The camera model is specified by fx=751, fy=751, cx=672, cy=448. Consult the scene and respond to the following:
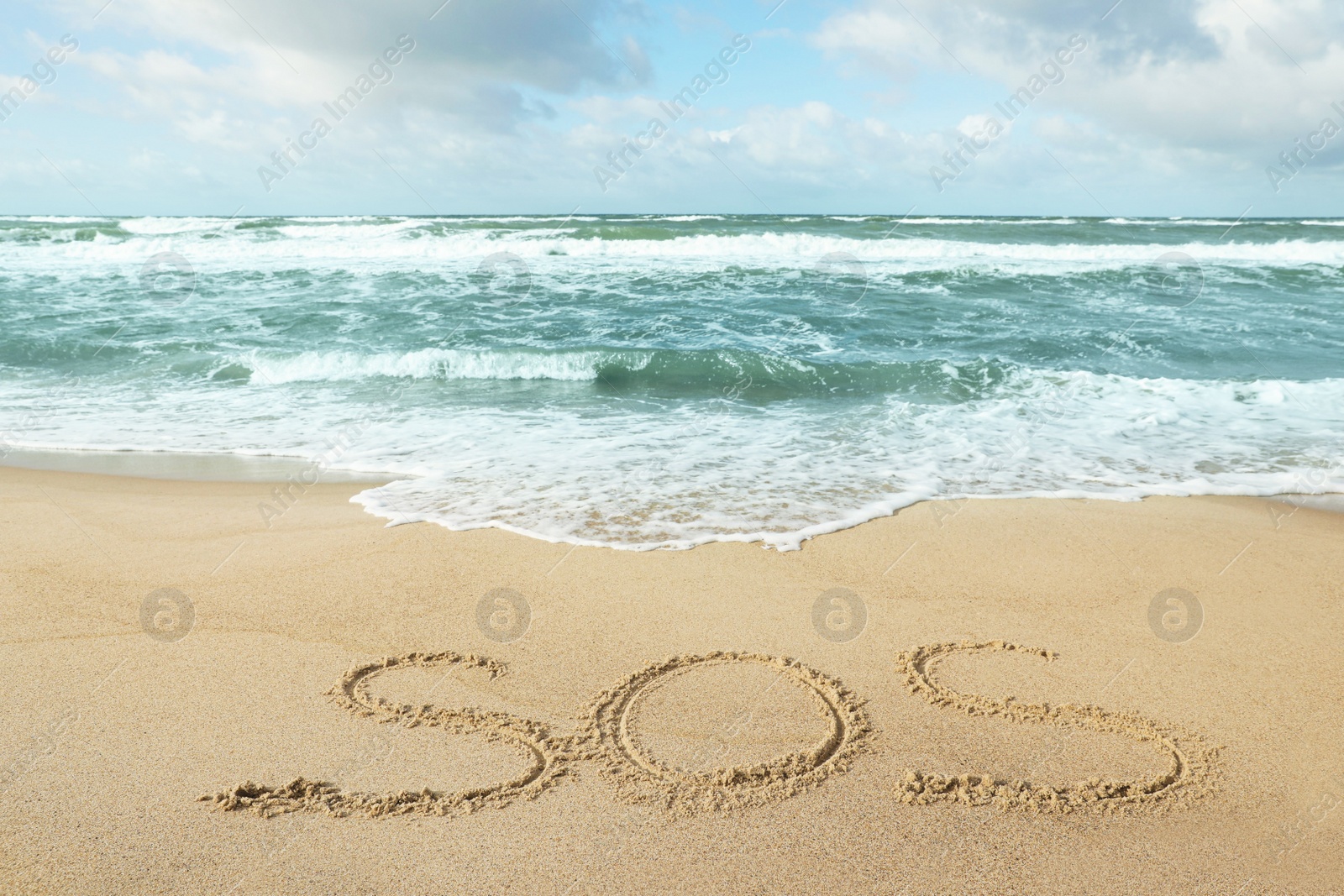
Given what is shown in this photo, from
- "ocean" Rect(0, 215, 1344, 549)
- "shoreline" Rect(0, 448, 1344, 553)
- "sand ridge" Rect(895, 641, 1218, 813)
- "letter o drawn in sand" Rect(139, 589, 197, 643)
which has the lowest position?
"sand ridge" Rect(895, 641, 1218, 813)

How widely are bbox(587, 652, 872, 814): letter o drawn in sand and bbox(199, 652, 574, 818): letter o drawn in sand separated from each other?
177 millimetres

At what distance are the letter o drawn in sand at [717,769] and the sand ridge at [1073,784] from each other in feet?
0.83

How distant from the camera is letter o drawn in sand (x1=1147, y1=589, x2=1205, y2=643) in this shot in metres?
3.35

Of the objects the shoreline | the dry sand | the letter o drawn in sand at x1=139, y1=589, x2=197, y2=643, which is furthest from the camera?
the shoreline

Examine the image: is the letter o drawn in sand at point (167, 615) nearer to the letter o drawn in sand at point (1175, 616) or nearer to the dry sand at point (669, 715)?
the dry sand at point (669, 715)

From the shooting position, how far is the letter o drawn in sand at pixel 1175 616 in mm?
3350

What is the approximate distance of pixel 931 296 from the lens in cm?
1466

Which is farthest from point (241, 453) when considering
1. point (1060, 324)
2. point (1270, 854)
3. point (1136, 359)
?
point (1060, 324)

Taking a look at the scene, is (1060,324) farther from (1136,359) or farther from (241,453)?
(241,453)

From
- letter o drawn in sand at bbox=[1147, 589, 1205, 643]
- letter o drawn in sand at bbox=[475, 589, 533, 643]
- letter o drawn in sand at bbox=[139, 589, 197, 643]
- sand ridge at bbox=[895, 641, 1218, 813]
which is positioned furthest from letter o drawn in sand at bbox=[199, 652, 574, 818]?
letter o drawn in sand at bbox=[1147, 589, 1205, 643]

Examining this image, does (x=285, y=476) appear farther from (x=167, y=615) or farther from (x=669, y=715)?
(x=669, y=715)

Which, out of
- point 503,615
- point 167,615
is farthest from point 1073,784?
point 167,615

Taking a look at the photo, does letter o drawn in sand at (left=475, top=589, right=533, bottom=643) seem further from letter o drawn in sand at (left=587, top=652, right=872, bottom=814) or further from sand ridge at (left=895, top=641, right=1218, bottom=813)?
sand ridge at (left=895, top=641, right=1218, bottom=813)

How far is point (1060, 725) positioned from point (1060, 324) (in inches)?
426
